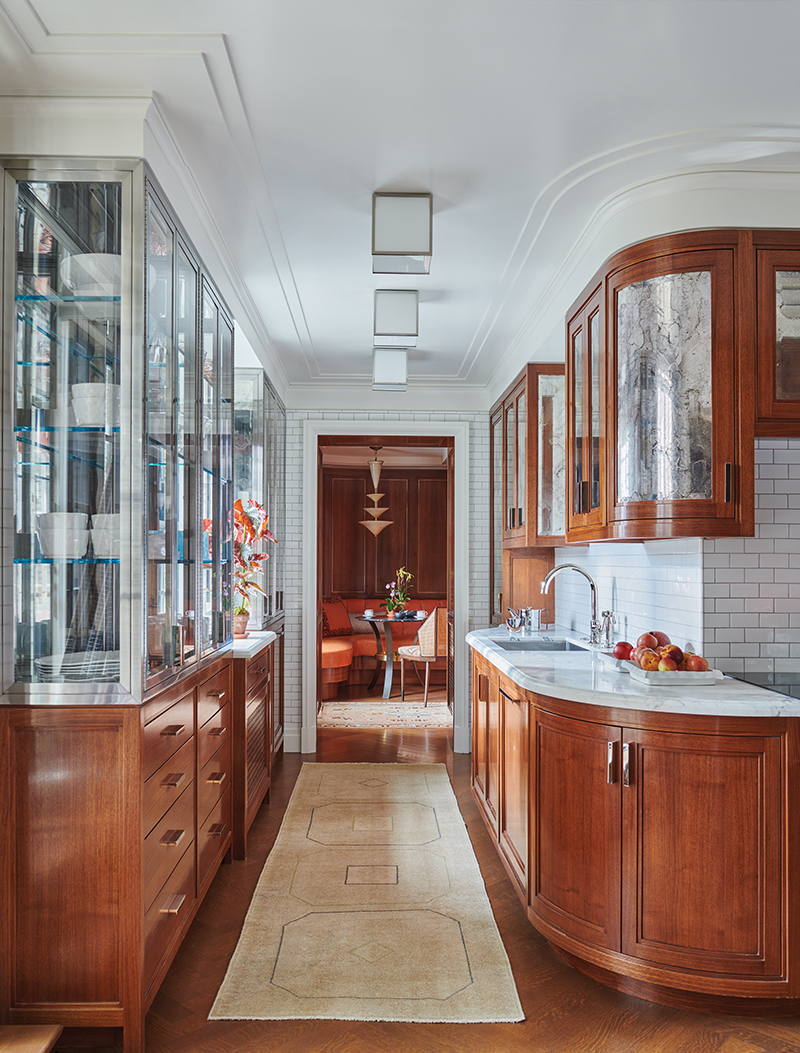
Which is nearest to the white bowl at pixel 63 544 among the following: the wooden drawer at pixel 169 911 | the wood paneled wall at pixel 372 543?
the wooden drawer at pixel 169 911

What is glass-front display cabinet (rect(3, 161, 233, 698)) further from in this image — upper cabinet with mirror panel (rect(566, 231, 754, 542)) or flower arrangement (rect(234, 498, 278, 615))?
flower arrangement (rect(234, 498, 278, 615))

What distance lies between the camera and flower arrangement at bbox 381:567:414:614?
8.41 metres

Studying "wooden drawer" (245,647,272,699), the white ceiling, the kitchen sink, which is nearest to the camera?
the white ceiling

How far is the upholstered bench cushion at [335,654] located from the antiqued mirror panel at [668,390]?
5415mm

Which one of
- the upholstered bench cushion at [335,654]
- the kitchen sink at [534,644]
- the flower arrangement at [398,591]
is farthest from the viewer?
the flower arrangement at [398,591]

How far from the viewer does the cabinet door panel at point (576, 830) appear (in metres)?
2.42

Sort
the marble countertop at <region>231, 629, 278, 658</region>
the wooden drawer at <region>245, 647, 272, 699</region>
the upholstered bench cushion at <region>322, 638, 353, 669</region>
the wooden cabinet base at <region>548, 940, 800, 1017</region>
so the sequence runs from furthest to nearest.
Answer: the upholstered bench cushion at <region>322, 638, 353, 669</region>
the wooden drawer at <region>245, 647, 272, 699</region>
the marble countertop at <region>231, 629, 278, 658</region>
the wooden cabinet base at <region>548, 940, 800, 1017</region>

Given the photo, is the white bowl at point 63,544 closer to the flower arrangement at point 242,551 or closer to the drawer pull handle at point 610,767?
the drawer pull handle at point 610,767

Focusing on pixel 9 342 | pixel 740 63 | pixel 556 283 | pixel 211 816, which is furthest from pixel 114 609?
pixel 556 283

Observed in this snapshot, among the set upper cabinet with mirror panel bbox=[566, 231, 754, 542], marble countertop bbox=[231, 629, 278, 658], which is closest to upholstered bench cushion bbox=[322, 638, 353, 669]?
marble countertop bbox=[231, 629, 278, 658]

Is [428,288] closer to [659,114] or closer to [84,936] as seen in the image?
[659,114]

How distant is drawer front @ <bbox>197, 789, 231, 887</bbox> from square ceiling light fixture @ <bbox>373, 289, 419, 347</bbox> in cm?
234

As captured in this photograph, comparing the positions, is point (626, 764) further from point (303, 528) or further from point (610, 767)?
point (303, 528)

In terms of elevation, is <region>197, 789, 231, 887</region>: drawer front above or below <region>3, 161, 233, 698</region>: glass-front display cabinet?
below
